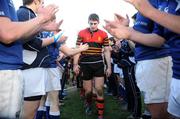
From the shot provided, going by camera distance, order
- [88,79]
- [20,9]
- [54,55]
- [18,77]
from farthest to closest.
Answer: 1. [88,79]
2. [54,55]
3. [20,9]
4. [18,77]

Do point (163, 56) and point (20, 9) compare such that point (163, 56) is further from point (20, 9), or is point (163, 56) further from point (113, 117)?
point (113, 117)

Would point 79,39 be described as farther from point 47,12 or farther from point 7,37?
point 7,37

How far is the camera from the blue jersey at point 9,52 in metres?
3.37

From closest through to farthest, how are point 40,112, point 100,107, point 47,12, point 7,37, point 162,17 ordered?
Result: point 162,17 → point 7,37 → point 47,12 → point 40,112 → point 100,107

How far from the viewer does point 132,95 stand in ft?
27.9

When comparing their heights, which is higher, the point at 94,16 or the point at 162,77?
the point at 94,16

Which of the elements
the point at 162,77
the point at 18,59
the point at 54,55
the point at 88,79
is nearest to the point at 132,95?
the point at 88,79

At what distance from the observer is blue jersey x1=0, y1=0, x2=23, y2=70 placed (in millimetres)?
3370

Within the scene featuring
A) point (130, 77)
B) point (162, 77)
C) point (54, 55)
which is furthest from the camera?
point (130, 77)

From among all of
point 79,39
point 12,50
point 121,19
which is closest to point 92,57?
point 79,39

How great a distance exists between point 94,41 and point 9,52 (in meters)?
6.25

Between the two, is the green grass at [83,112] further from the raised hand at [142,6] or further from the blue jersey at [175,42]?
the raised hand at [142,6]

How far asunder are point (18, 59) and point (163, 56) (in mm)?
1784

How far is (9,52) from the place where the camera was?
348 cm
